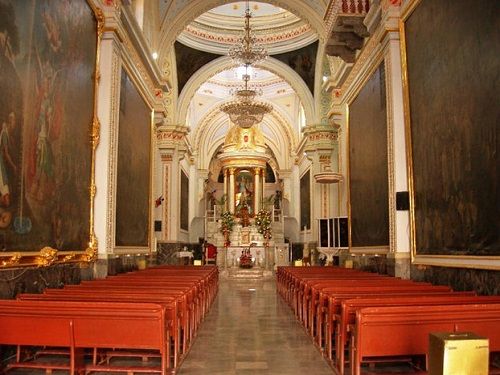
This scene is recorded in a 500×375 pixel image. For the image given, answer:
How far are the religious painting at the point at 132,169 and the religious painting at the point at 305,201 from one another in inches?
397

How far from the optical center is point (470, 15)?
17.3 ft

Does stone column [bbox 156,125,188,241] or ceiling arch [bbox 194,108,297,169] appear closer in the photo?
stone column [bbox 156,125,188,241]

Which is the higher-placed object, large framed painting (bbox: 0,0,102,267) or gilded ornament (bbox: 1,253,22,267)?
large framed painting (bbox: 0,0,102,267)

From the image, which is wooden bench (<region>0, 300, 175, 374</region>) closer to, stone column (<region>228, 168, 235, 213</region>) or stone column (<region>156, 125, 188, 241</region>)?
stone column (<region>156, 125, 188, 241</region>)

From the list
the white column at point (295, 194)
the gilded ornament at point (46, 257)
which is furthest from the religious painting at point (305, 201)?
the gilded ornament at point (46, 257)

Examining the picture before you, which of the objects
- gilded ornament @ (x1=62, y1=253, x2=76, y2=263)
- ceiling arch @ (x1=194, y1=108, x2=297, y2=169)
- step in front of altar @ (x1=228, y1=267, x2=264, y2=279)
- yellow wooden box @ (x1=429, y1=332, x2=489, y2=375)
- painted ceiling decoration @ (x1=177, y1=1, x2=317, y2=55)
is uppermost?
painted ceiling decoration @ (x1=177, y1=1, x2=317, y2=55)

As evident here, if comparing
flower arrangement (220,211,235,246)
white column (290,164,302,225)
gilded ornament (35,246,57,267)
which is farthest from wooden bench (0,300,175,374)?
white column (290,164,302,225)

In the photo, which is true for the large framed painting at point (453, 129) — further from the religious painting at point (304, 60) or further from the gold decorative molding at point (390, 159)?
the religious painting at point (304, 60)

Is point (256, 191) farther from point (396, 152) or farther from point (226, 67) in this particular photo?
point (396, 152)

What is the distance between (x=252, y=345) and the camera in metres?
5.55

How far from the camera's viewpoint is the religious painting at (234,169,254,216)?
27703 millimetres

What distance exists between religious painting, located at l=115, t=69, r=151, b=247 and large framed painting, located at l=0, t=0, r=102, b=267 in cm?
143

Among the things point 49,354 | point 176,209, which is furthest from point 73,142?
point 176,209

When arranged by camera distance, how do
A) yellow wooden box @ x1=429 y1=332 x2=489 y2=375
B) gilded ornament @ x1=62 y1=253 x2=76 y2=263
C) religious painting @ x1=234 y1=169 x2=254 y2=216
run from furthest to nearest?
religious painting @ x1=234 y1=169 x2=254 y2=216 < gilded ornament @ x1=62 y1=253 x2=76 y2=263 < yellow wooden box @ x1=429 y1=332 x2=489 y2=375
